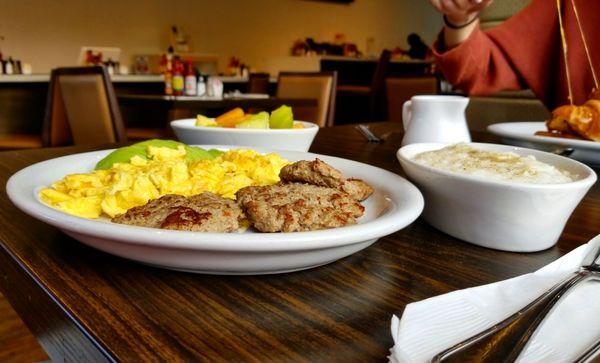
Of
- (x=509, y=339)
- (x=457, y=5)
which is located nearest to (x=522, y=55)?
(x=457, y=5)

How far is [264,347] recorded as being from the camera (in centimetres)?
39

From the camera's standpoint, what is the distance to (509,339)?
0.38 metres

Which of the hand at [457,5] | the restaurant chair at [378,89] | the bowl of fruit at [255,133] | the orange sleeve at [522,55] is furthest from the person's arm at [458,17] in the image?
the restaurant chair at [378,89]

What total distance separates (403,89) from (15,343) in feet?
8.15

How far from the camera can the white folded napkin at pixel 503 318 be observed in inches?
15.1

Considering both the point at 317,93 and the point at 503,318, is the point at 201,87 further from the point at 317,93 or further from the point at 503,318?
the point at 503,318

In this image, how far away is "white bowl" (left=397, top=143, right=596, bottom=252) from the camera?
58cm

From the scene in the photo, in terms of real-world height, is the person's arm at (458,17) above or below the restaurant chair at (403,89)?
above

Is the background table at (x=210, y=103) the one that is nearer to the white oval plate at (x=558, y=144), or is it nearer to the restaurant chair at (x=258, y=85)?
the restaurant chair at (x=258, y=85)

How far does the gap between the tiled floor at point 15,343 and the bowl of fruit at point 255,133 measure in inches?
46.4

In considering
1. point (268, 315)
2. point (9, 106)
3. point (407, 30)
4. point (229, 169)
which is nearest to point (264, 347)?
point (268, 315)

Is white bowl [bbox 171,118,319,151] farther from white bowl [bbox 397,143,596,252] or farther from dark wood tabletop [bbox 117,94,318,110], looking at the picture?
dark wood tabletop [bbox 117,94,318,110]

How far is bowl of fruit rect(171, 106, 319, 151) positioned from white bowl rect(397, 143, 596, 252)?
44 cm

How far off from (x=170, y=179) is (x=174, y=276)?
Result: 0.24 m
